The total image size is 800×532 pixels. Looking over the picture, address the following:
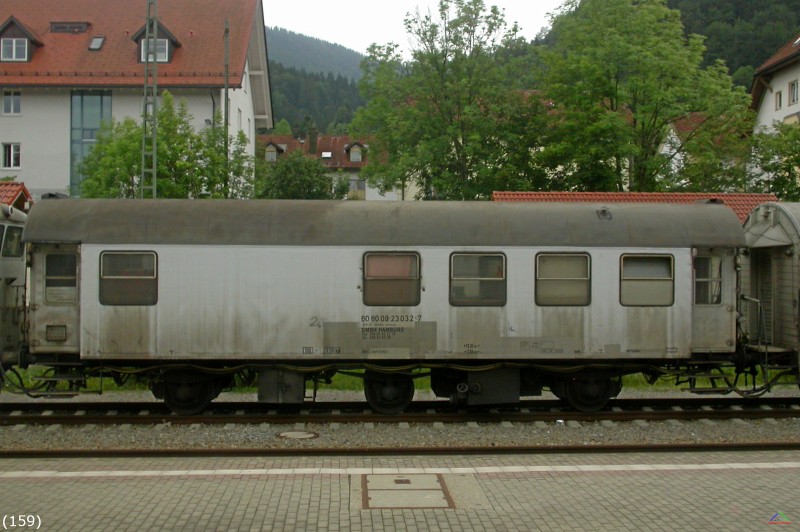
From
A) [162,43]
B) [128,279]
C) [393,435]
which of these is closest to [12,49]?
[162,43]

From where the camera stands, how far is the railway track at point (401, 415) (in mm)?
12172

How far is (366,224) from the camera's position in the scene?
1240 centimetres

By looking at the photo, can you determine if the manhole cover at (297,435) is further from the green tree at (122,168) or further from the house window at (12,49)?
the house window at (12,49)

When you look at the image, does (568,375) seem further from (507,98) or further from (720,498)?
(507,98)

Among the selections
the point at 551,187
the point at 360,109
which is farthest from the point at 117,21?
the point at 551,187

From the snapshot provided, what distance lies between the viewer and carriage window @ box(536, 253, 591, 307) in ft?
40.9

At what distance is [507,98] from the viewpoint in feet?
116

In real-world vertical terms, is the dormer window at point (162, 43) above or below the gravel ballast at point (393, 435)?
above

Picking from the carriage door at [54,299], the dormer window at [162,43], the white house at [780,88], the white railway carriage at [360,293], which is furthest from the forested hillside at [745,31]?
the carriage door at [54,299]

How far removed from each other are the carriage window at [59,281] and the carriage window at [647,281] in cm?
847

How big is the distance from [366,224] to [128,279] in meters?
3.71

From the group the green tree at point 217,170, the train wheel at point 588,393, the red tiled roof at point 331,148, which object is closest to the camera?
the train wheel at point 588,393

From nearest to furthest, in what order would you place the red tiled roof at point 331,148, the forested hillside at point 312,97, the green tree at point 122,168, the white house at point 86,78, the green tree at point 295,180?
the green tree at point 122,168 → the white house at point 86,78 → the green tree at point 295,180 → the red tiled roof at point 331,148 → the forested hillside at point 312,97

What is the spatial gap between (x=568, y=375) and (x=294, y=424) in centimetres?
444
